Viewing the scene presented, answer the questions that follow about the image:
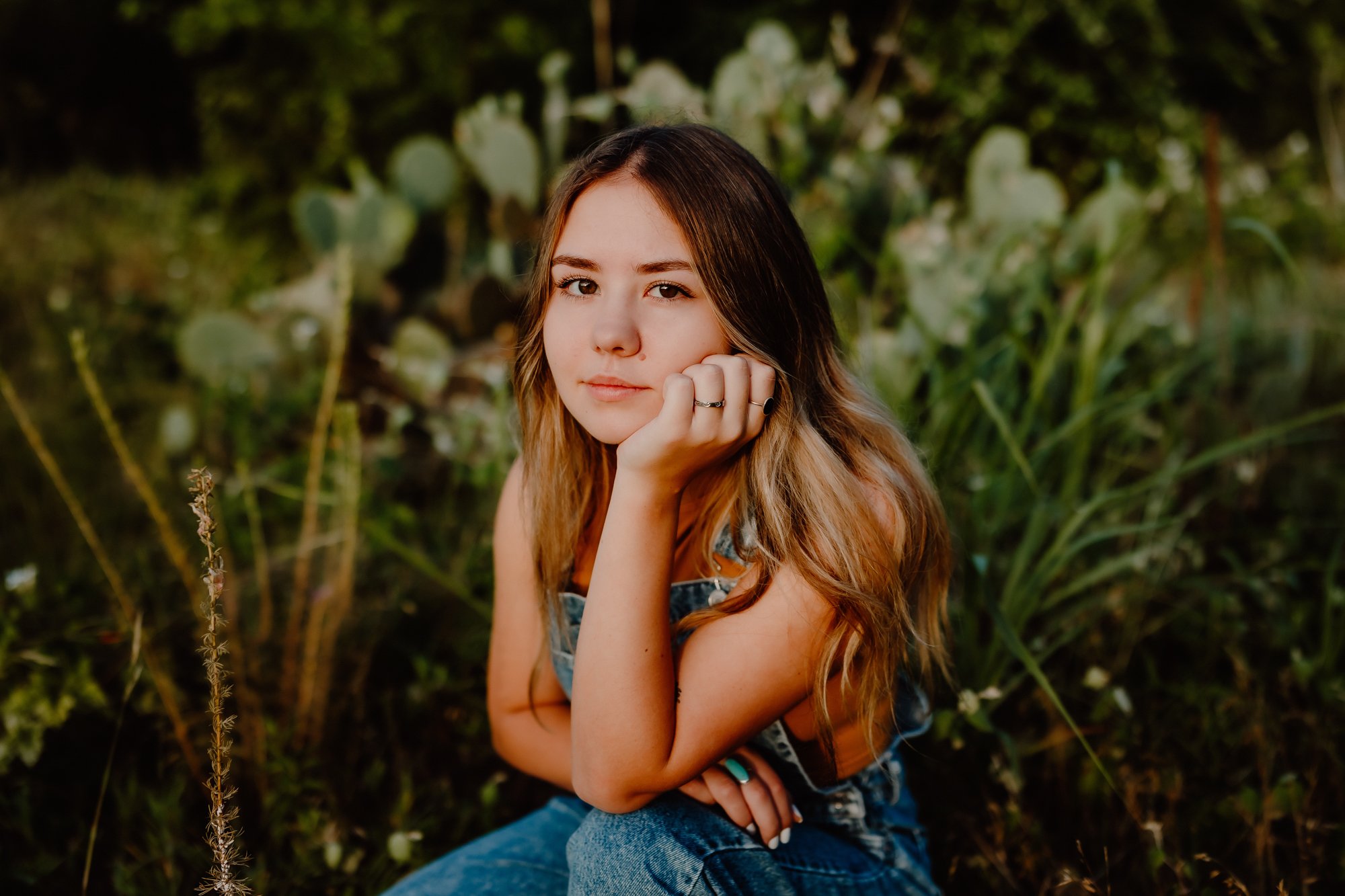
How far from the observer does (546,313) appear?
127 cm

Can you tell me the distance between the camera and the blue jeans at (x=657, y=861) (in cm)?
108

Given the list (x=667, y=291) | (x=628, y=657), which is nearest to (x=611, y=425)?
(x=667, y=291)

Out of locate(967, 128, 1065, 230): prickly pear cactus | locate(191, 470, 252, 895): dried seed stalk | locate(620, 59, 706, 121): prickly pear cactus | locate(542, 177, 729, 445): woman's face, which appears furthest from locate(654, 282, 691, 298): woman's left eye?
locate(967, 128, 1065, 230): prickly pear cactus

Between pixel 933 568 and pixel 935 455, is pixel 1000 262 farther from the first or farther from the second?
pixel 933 568

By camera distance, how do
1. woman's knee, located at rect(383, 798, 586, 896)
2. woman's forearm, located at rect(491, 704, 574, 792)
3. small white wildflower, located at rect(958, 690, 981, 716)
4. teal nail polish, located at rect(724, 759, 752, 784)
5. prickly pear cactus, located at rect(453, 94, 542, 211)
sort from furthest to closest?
prickly pear cactus, located at rect(453, 94, 542, 211) → small white wildflower, located at rect(958, 690, 981, 716) → woman's forearm, located at rect(491, 704, 574, 792) → woman's knee, located at rect(383, 798, 586, 896) → teal nail polish, located at rect(724, 759, 752, 784)

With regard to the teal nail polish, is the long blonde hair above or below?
above

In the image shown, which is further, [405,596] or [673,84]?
[673,84]

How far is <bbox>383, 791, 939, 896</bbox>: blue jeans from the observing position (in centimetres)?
108

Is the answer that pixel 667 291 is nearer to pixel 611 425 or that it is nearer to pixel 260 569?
pixel 611 425

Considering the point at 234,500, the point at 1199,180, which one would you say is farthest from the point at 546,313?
the point at 1199,180

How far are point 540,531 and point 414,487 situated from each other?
1.54 meters

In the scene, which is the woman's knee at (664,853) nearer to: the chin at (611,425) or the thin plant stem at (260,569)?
the chin at (611,425)

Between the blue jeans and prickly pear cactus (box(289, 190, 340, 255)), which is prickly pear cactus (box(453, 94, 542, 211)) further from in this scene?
the blue jeans

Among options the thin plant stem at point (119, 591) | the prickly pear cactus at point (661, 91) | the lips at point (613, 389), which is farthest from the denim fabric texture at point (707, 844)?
the prickly pear cactus at point (661, 91)
